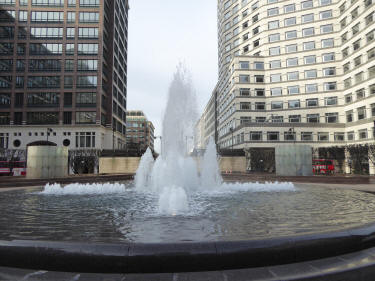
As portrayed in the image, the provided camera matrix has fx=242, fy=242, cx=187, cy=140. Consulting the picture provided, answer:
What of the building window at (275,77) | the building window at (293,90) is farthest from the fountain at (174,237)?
the building window at (275,77)

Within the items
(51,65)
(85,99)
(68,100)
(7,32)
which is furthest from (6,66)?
(85,99)

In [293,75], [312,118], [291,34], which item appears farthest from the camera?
[291,34]

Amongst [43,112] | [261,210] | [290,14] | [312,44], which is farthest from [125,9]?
[261,210]

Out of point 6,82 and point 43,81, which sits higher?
point 43,81

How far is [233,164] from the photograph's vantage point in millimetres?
36469

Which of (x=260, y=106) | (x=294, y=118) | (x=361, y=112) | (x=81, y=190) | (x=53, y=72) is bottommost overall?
(x=81, y=190)

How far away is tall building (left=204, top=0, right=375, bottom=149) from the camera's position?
4238cm

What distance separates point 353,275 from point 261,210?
400cm

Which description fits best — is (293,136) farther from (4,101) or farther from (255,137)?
(4,101)

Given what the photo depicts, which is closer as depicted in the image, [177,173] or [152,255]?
[152,255]

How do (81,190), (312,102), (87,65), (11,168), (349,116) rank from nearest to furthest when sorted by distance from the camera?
(81,190), (11,168), (349,116), (312,102), (87,65)

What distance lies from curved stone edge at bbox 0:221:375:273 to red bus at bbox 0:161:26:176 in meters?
32.6

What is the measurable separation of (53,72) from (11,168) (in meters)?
30.1

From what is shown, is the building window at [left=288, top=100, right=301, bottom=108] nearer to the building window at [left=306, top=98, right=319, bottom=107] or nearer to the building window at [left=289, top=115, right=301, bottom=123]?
the building window at [left=306, top=98, right=319, bottom=107]
